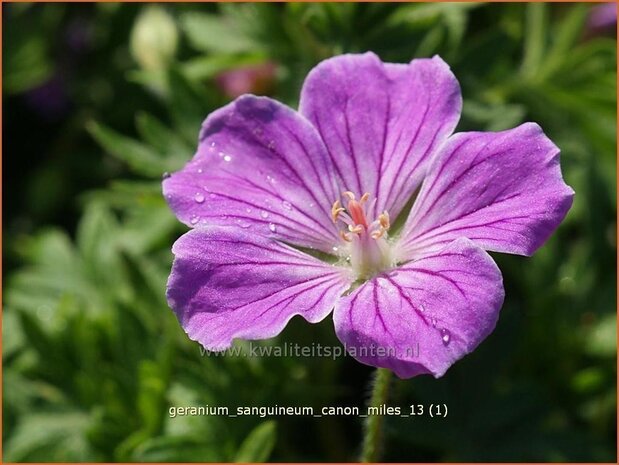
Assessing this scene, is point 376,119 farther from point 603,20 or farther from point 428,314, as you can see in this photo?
point 603,20

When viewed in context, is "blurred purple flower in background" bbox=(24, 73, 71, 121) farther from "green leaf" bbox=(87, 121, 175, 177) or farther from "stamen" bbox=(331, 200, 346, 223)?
"stamen" bbox=(331, 200, 346, 223)

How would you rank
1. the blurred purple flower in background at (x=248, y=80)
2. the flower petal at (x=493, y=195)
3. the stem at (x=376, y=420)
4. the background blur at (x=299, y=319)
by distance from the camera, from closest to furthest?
the flower petal at (x=493, y=195) < the stem at (x=376, y=420) < the background blur at (x=299, y=319) < the blurred purple flower in background at (x=248, y=80)

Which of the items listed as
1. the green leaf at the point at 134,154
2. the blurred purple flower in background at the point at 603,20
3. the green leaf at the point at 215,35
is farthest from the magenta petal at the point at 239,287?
the blurred purple flower in background at the point at 603,20

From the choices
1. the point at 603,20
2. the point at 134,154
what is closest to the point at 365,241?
the point at 134,154

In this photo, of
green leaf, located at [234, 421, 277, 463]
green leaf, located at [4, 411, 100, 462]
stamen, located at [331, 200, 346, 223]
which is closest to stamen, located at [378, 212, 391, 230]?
stamen, located at [331, 200, 346, 223]

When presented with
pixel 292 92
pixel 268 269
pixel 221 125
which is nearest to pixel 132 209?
pixel 292 92

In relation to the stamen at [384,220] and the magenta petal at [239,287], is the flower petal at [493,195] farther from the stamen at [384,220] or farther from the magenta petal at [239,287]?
the magenta petal at [239,287]
